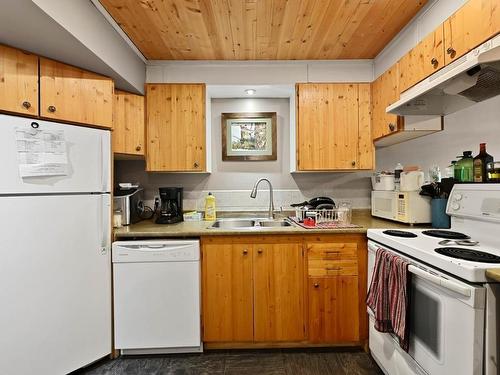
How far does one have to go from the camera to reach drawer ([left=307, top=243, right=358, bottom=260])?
1938mm

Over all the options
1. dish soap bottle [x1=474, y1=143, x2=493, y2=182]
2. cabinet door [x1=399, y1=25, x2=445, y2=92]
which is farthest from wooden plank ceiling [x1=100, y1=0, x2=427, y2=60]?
dish soap bottle [x1=474, y1=143, x2=493, y2=182]

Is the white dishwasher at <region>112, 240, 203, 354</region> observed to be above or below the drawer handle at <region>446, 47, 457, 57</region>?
below

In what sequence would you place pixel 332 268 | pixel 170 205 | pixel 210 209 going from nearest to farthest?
pixel 332 268, pixel 170 205, pixel 210 209

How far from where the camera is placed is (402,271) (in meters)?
1.35

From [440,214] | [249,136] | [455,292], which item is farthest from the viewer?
[249,136]

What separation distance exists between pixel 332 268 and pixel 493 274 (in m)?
1.07

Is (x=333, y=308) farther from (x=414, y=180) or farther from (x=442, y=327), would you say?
(x=414, y=180)

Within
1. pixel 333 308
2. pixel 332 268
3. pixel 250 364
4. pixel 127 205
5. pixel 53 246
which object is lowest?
pixel 250 364

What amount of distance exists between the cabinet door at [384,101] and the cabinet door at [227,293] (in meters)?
1.45

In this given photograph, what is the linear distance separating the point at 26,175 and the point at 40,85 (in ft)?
1.89

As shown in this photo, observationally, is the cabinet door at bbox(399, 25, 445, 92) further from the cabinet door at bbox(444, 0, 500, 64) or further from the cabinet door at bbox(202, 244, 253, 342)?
the cabinet door at bbox(202, 244, 253, 342)

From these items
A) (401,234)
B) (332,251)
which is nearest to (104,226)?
(332,251)

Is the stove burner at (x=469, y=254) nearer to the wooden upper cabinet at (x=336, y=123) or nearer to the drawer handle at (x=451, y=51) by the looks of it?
the drawer handle at (x=451, y=51)

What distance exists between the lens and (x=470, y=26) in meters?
1.34
